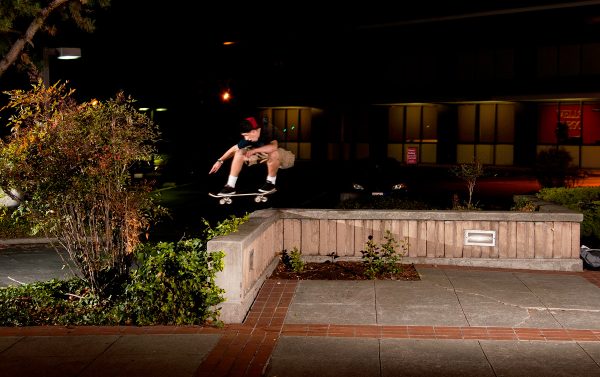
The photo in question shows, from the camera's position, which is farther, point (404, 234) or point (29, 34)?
point (29, 34)

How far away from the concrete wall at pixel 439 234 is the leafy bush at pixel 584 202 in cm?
265

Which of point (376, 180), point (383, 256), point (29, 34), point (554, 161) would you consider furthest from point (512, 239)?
point (554, 161)

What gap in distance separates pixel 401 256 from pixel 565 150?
1240 inches

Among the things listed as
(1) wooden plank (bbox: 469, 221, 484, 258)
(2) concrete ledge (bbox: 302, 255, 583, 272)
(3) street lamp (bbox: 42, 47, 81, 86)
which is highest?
(3) street lamp (bbox: 42, 47, 81, 86)

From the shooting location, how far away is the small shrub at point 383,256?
1104 centimetres

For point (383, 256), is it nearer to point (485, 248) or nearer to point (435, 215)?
point (435, 215)

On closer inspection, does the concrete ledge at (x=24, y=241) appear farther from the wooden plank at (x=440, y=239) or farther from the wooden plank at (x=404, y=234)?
the wooden plank at (x=440, y=239)

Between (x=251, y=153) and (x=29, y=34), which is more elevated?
(x=29, y=34)

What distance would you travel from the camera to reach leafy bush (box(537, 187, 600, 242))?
14.2m

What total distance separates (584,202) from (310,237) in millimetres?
6458

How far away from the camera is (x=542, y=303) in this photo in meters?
9.45

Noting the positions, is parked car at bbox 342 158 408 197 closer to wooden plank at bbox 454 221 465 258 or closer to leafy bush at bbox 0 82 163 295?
wooden plank at bbox 454 221 465 258

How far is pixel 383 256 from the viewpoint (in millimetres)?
11398

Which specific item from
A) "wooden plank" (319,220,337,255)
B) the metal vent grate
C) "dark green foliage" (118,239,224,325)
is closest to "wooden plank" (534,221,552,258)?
the metal vent grate
